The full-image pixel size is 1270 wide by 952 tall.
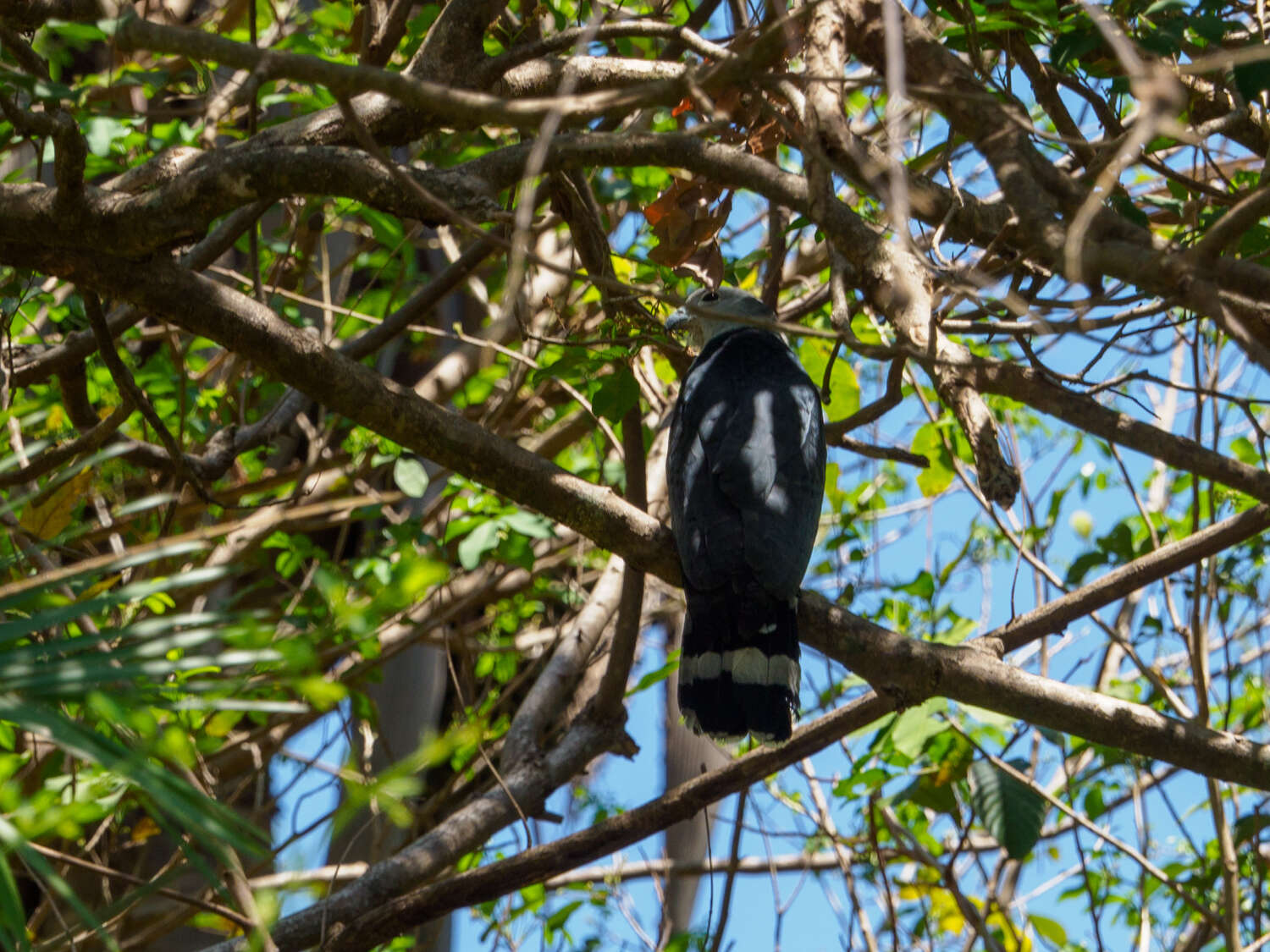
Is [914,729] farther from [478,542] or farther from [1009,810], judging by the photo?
[478,542]

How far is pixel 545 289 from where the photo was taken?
5.00 m

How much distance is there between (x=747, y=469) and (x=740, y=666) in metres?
0.59

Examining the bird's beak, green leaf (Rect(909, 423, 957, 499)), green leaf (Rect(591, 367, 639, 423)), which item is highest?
the bird's beak

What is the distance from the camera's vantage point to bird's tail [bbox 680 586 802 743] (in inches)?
114

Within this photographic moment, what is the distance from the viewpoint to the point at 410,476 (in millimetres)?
3855

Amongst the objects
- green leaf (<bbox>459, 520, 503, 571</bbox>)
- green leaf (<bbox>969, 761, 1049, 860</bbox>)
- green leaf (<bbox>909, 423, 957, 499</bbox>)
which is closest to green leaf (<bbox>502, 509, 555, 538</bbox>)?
green leaf (<bbox>459, 520, 503, 571</bbox>)

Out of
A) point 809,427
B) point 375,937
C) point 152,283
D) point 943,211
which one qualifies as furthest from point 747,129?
point 375,937

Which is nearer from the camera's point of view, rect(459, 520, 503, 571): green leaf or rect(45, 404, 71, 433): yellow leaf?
rect(459, 520, 503, 571): green leaf

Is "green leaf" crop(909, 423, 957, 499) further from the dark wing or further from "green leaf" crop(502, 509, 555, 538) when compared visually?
"green leaf" crop(502, 509, 555, 538)

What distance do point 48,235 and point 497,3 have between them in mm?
1145

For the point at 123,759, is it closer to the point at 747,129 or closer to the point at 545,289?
the point at 747,129

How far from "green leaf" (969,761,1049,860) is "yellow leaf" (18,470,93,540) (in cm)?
240

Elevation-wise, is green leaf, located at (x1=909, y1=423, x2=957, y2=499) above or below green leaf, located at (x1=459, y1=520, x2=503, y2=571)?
above

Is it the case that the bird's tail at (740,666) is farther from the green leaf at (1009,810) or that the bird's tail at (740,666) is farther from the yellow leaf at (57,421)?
the yellow leaf at (57,421)
